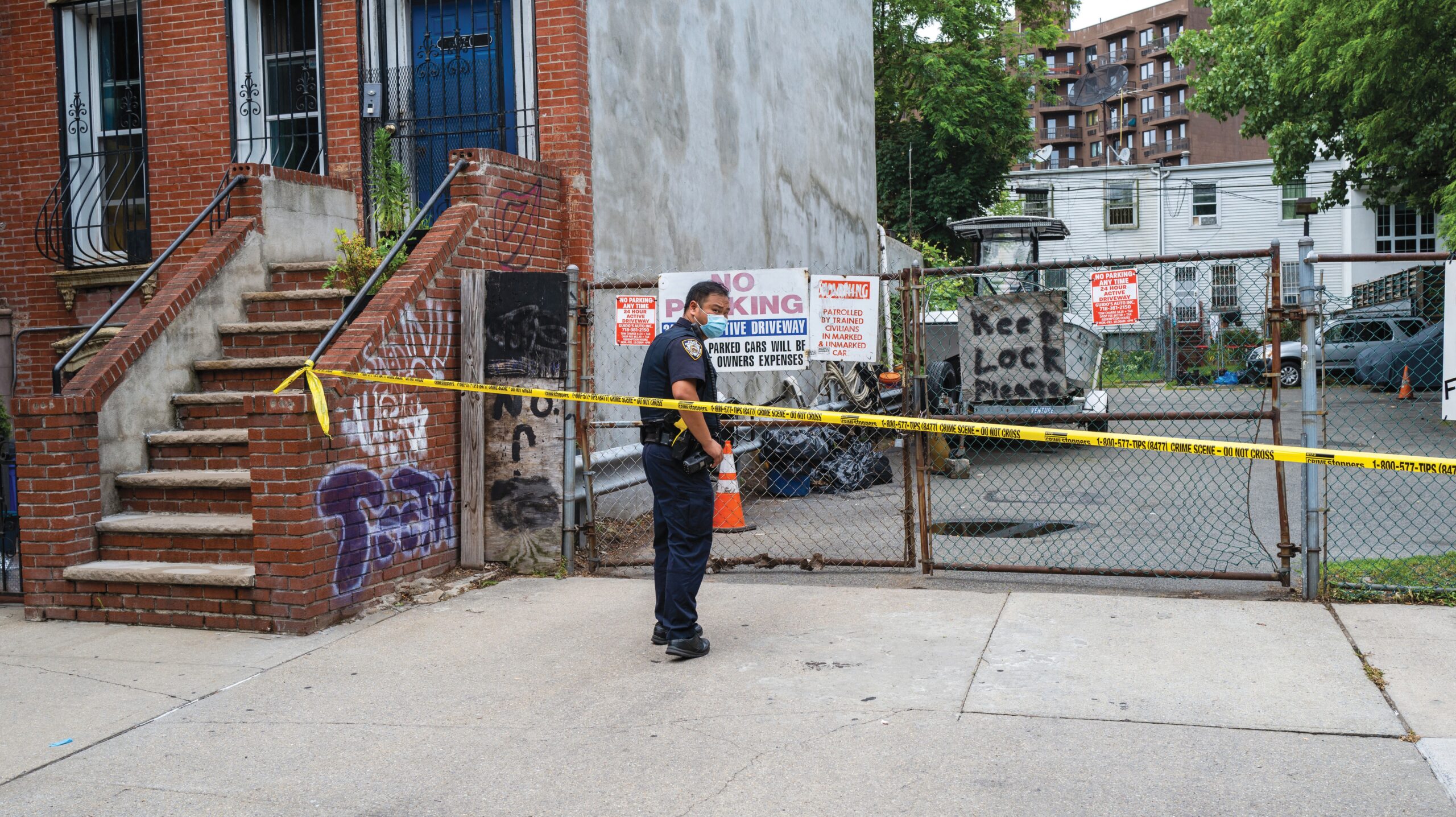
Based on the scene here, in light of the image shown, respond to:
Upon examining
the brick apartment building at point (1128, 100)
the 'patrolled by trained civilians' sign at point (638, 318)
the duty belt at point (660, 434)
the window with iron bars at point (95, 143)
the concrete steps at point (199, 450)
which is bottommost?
the concrete steps at point (199, 450)

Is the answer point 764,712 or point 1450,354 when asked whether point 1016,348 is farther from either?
point 764,712

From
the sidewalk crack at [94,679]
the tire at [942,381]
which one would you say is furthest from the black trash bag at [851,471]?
the sidewalk crack at [94,679]

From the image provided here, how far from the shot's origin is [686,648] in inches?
224

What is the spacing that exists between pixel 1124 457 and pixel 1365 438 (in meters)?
3.71

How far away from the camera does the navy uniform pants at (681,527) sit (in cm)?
571

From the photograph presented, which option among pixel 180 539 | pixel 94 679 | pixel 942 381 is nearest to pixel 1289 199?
pixel 942 381

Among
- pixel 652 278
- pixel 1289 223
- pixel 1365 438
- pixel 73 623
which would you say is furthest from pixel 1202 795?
pixel 1289 223

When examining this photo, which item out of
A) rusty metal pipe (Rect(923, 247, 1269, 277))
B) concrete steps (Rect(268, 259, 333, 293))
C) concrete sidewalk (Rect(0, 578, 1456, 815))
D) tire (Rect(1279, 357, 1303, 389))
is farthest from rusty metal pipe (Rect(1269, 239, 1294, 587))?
concrete steps (Rect(268, 259, 333, 293))

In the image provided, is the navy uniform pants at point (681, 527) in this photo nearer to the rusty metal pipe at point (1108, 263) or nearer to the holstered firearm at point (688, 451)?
the holstered firearm at point (688, 451)

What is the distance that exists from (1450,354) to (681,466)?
4.30 meters

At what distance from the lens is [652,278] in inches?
416

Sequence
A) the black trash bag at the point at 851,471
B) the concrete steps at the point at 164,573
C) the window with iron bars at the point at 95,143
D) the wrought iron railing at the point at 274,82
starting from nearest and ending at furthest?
1. the concrete steps at the point at 164,573
2. the wrought iron railing at the point at 274,82
3. the window with iron bars at the point at 95,143
4. the black trash bag at the point at 851,471

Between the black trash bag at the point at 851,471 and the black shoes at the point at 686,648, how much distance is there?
6.03 m

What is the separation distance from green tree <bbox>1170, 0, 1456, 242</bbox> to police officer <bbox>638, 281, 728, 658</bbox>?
1407 centimetres
